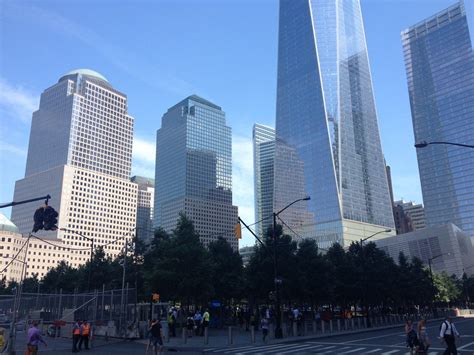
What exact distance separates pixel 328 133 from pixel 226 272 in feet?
402

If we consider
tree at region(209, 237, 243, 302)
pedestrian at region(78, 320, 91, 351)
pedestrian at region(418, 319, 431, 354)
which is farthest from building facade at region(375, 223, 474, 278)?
pedestrian at region(78, 320, 91, 351)

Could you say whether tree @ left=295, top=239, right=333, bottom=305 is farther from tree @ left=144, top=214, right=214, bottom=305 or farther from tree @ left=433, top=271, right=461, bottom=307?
tree @ left=433, top=271, right=461, bottom=307

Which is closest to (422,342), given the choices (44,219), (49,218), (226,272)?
(49,218)

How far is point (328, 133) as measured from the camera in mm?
166125

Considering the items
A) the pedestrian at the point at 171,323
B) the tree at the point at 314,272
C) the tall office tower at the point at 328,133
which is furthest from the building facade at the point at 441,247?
the pedestrian at the point at 171,323

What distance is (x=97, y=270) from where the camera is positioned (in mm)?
61594

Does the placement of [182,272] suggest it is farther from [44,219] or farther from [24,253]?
[24,253]


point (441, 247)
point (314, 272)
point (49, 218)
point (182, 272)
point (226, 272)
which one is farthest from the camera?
point (441, 247)

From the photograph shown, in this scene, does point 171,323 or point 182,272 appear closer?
point 171,323

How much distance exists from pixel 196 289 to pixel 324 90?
481 ft

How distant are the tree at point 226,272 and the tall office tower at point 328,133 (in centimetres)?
11567

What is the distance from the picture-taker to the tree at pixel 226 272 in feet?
169

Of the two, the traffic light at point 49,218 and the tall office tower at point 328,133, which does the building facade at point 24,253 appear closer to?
the tall office tower at point 328,133

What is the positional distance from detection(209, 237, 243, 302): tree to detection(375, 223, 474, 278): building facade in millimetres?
102159
